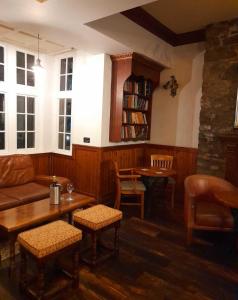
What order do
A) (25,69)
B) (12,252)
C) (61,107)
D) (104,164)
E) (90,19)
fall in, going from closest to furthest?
(12,252) → (90,19) → (104,164) → (25,69) → (61,107)

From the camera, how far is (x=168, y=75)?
4.49 meters

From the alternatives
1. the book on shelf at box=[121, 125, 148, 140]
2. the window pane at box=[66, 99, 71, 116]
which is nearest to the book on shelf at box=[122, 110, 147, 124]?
the book on shelf at box=[121, 125, 148, 140]

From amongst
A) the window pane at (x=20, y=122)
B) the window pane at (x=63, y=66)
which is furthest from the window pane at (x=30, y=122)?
the window pane at (x=63, y=66)

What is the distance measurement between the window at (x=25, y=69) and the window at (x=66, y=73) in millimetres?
493

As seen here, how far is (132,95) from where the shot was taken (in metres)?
A: 4.19

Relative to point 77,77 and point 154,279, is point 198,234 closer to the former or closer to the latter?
point 154,279

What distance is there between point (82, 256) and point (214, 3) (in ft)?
11.1

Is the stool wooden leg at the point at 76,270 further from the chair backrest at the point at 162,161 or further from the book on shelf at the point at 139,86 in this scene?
the book on shelf at the point at 139,86

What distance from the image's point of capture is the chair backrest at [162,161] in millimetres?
4270

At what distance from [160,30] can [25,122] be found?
107 inches

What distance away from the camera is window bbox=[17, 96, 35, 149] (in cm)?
398

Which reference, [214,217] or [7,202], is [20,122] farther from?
[214,217]

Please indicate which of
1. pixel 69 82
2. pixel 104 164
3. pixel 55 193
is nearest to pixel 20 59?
pixel 69 82

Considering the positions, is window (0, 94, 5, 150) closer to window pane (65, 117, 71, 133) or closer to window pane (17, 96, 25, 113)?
window pane (17, 96, 25, 113)
